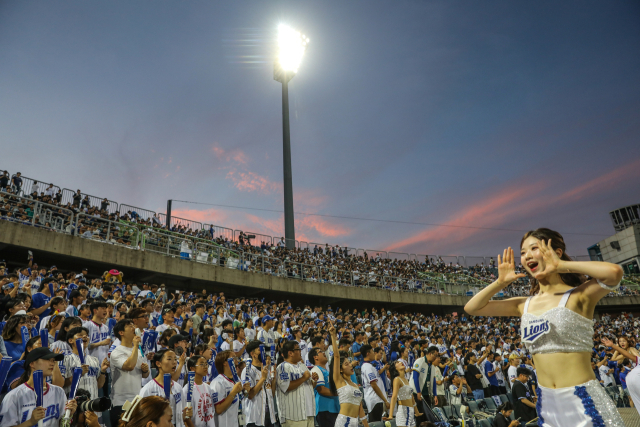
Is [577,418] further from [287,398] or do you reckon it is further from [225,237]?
[225,237]

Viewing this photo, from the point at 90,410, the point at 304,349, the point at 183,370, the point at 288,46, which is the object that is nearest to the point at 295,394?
the point at 183,370

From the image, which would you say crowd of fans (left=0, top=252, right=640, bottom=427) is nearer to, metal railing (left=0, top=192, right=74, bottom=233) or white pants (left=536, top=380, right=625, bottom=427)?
white pants (left=536, top=380, right=625, bottom=427)

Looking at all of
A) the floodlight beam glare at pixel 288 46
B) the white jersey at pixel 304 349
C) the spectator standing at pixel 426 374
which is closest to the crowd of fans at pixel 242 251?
the white jersey at pixel 304 349

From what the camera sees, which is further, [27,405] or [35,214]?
[35,214]

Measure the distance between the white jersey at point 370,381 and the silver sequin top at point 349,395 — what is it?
2.02 metres

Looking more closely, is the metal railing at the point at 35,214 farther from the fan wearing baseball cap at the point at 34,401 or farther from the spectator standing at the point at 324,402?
the spectator standing at the point at 324,402

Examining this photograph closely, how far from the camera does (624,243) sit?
174 ft

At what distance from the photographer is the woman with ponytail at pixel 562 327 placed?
7.97 ft

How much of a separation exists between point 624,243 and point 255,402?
203 ft

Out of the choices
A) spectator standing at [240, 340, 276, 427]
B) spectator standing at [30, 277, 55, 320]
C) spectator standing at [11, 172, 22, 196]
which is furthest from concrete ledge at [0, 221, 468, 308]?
spectator standing at [240, 340, 276, 427]

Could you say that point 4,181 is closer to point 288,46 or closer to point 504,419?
point 504,419

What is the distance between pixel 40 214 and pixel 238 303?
8944 millimetres

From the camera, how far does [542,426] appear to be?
2.64m

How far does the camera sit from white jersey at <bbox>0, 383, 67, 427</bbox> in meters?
4.27
